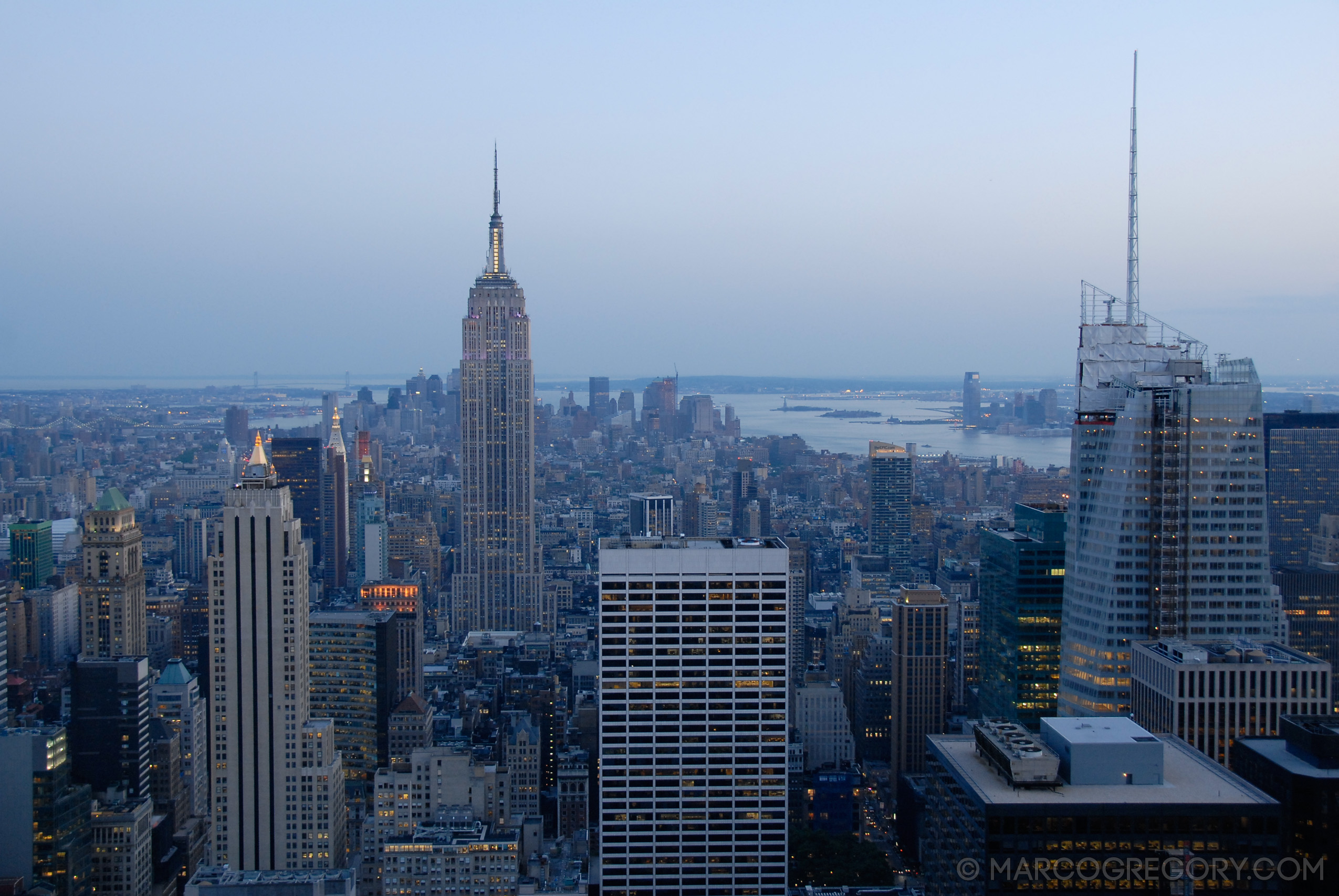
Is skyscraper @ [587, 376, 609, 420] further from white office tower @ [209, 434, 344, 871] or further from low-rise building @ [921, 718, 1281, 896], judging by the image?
low-rise building @ [921, 718, 1281, 896]

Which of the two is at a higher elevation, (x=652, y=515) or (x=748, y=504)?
(x=748, y=504)

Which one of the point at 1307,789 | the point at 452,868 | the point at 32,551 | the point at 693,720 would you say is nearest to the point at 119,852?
the point at 452,868

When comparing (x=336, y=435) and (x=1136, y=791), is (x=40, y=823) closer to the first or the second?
(x=1136, y=791)

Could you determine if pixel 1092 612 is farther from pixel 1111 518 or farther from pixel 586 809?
pixel 586 809

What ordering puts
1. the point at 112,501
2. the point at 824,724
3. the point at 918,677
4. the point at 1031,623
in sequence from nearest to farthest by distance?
the point at 1031,623, the point at 918,677, the point at 824,724, the point at 112,501

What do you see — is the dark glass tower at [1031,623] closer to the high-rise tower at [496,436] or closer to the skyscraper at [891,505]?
the skyscraper at [891,505]

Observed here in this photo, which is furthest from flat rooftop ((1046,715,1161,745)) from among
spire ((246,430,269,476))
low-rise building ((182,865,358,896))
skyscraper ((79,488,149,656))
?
skyscraper ((79,488,149,656))

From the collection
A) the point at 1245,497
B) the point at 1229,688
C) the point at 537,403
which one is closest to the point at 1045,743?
the point at 1229,688
